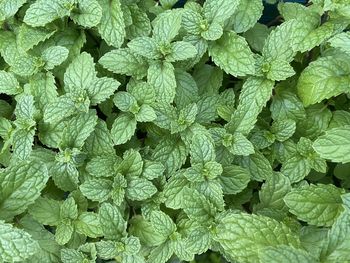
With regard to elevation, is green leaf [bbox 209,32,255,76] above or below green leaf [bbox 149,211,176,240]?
above

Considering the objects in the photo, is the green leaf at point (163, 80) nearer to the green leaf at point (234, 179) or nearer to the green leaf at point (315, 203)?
the green leaf at point (234, 179)

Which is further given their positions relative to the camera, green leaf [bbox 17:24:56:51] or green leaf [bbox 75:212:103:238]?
green leaf [bbox 17:24:56:51]

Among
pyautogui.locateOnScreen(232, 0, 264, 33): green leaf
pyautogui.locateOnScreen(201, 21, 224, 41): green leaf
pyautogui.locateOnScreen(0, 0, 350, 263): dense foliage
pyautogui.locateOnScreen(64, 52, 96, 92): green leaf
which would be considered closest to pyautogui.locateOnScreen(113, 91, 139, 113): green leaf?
pyautogui.locateOnScreen(0, 0, 350, 263): dense foliage

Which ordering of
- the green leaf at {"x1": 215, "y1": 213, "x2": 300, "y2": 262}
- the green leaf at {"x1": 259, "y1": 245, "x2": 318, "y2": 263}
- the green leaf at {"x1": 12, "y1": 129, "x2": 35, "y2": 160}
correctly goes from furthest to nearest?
the green leaf at {"x1": 12, "y1": 129, "x2": 35, "y2": 160} → the green leaf at {"x1": 215, "y1": 213, "x2": 300, "y2": 262} → the green leaf at {"x1": 259, "y1": 245, "x2": 318, "y2": 263}

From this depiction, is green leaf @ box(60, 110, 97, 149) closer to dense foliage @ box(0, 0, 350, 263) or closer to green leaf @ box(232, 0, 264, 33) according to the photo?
dense foliage @ box(0, 0, 350, 263)

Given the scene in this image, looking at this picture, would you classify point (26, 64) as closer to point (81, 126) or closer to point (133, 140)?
point (81, 126)
